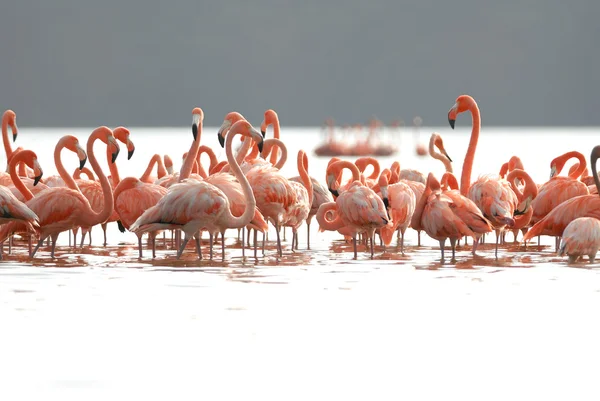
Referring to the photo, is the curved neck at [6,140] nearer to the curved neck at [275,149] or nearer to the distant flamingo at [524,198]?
the curved neck at [275,149]

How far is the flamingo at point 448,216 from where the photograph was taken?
889 centimetres

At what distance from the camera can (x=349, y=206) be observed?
9359mm

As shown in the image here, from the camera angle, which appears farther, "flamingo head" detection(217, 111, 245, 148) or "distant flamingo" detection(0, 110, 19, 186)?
"distant flamingo" detection(0, 110, 19, 186)

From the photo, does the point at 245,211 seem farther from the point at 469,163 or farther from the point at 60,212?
the point at 469,163

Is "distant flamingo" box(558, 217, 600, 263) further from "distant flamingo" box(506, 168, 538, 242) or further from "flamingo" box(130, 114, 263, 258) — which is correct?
"flamingo" box(130, 114, 263, 258)

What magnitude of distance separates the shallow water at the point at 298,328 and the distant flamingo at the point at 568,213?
26cm

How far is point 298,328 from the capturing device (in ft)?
20.3

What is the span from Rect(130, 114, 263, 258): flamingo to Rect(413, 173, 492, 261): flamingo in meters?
1.33

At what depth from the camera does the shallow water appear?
16.4ft

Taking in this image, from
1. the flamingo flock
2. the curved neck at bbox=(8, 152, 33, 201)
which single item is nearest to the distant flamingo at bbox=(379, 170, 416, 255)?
the flamingo flock

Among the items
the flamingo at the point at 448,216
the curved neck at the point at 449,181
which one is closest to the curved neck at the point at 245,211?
the flamingo at the point at 448,216

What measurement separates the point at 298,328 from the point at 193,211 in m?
2.79
